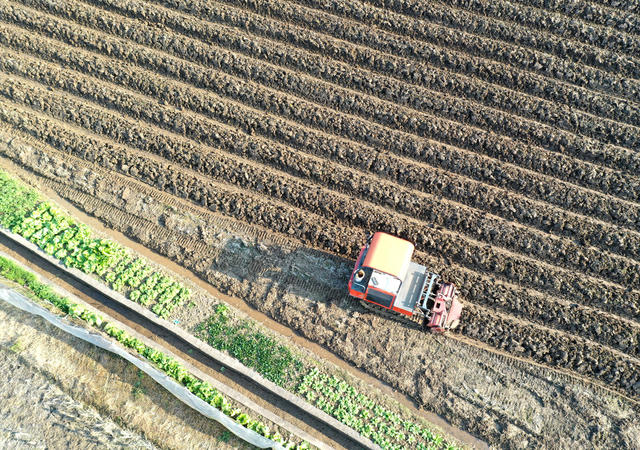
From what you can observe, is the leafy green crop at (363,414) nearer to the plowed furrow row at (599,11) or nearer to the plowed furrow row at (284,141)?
the plowed furrow row at (284,141)

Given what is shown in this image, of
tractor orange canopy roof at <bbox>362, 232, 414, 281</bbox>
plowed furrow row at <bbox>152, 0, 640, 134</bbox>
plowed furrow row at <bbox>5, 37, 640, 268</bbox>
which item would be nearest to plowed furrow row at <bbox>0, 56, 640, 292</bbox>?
plowed furrow row at <bbox>5, 37, 640, 268</bbox>

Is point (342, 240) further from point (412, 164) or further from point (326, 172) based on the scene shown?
point (412, 164)

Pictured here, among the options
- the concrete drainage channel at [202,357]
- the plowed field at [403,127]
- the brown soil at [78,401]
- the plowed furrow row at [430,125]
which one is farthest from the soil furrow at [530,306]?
the brown soil at [78,401]

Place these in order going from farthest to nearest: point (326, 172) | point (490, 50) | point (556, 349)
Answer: point (490, 50) < point (326, 172) < point (556, 349)

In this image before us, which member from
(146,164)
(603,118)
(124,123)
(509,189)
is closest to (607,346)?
(509,189)

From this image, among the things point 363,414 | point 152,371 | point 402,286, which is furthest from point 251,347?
point 402,286

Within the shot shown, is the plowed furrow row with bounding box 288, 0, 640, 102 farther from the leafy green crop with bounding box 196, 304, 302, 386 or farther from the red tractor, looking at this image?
the leafy green crop with bounding box 196, 304, 302, 386

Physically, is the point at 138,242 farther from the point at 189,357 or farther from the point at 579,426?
the point at 579,426

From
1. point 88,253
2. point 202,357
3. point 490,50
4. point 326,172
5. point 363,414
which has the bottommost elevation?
point 202,357
